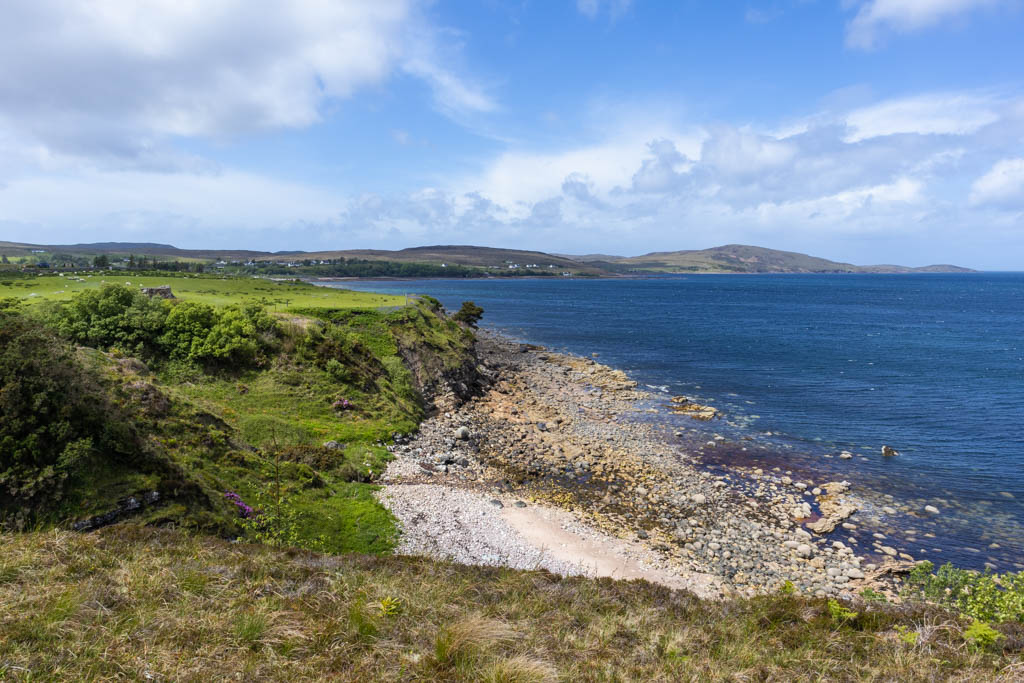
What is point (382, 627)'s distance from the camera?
7883mm

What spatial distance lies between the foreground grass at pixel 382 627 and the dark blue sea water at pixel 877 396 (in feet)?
59.0

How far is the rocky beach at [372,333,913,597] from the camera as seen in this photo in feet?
63.9

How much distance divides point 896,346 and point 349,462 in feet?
268

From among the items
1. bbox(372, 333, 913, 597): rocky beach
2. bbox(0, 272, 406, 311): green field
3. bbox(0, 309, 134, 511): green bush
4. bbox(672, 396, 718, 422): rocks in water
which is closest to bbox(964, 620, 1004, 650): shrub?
bbox(372, 333, 913, 597): rocky beach

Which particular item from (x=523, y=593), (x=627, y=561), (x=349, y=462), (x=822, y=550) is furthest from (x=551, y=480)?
(x=523, y=593)

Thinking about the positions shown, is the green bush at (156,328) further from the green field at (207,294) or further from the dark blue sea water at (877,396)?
the dark blue sea water at (877,396)

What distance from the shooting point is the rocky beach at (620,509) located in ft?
63.9

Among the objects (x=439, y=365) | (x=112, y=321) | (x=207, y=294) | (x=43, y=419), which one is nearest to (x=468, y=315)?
(x=439, y=365)

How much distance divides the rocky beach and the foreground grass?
3.35m

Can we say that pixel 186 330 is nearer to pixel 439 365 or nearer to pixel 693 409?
pixel 439 365

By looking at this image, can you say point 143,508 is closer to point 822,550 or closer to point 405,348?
point 822,550

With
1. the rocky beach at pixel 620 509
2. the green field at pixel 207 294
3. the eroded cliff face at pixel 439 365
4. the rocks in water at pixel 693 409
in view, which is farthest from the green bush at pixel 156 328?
the rocks in water at pixel 693 409

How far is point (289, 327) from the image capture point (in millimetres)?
35469

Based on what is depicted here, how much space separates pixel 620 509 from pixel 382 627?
62.2 ft
